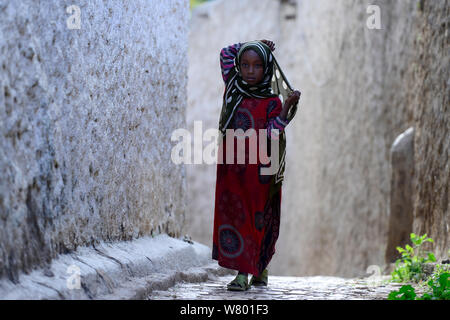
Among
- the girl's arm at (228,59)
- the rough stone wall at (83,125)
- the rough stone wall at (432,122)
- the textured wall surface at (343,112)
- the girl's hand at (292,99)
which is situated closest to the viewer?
the rough stone wall at (83,125)

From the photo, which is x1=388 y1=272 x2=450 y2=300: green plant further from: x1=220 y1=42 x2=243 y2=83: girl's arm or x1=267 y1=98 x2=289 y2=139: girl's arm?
x1=220 y1=42 x2=243 y2=83: girl's arm

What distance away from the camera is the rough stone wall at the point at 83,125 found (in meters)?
2.61

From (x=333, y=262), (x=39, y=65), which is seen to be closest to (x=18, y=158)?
(x=39, y=65)

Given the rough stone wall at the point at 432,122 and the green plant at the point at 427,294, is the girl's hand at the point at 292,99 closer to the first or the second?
the green plant at the point at 427,294

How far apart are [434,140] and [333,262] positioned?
13.6 feet

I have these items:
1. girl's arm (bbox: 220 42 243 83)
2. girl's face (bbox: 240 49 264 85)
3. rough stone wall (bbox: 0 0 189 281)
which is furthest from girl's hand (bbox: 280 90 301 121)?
rough stone wall (bbox: 0 0 189 281)

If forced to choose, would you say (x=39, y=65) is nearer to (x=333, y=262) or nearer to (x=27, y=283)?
(x=27, y=283)

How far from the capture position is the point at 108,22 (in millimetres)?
3664

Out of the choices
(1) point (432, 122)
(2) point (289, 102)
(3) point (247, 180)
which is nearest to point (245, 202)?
(3) point (247, 180)

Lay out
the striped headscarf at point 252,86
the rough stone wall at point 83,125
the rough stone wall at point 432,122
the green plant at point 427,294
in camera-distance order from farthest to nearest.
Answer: the rough stone wall at point 432,122 → the striped headscarf at point 252,86 → the green plant at point 427,294 → the rough stone wall at point 83,125

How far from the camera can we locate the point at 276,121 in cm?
371

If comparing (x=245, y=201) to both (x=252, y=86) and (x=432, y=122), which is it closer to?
(x=252, y=86)

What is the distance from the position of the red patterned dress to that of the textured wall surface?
5.98ft

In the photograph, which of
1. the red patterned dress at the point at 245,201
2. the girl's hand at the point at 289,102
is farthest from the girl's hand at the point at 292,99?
the red patterned dress at the point at 245,201
